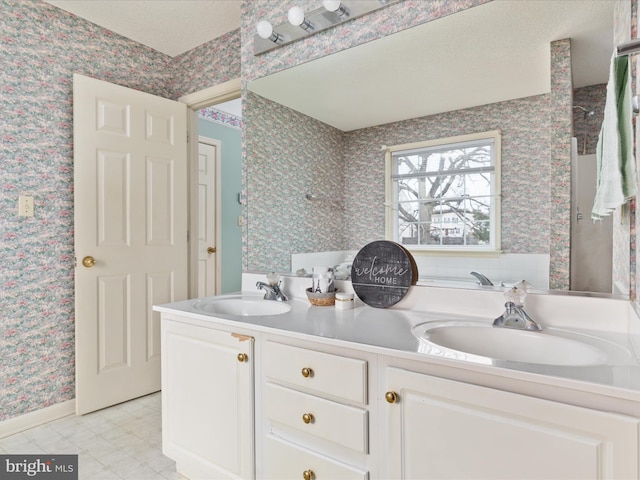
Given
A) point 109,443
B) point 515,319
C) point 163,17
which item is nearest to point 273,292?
point 515,319

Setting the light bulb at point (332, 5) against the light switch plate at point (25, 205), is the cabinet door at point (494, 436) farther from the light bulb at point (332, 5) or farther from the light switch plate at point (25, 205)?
the light switch plate at point (25, 205)

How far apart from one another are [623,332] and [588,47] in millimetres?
934

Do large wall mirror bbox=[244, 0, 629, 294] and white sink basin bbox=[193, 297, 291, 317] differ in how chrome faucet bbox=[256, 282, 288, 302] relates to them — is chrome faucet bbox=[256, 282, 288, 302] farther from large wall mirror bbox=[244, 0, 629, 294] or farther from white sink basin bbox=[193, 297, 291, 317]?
large wall mirror bbox=[244, 0, 629, 294]

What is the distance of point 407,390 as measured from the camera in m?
0.99

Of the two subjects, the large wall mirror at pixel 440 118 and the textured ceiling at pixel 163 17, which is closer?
the large wall mirror at pixel 440 118

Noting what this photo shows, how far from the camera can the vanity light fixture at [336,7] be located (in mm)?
1683

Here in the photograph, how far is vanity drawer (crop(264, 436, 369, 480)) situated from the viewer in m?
1.11


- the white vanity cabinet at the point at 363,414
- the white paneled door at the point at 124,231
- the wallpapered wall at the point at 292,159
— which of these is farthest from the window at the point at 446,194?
the white paneled door at the point at 124,231

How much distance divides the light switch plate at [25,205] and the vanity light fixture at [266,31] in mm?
1586

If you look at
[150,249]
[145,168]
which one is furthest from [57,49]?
[150,249]

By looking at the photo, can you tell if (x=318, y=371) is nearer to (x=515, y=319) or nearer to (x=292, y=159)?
(x=515, y=319)

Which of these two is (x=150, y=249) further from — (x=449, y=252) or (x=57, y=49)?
(x=449, y=252)

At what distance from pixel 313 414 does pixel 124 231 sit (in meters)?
1.86

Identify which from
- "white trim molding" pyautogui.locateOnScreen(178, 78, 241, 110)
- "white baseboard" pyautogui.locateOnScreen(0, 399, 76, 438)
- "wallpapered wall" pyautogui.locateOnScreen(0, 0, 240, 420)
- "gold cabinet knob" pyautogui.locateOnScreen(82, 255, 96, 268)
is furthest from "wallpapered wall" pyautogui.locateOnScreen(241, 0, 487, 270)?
"white baseboard" pyautogui.locateOnScreen(0, 399, 76, 438)
